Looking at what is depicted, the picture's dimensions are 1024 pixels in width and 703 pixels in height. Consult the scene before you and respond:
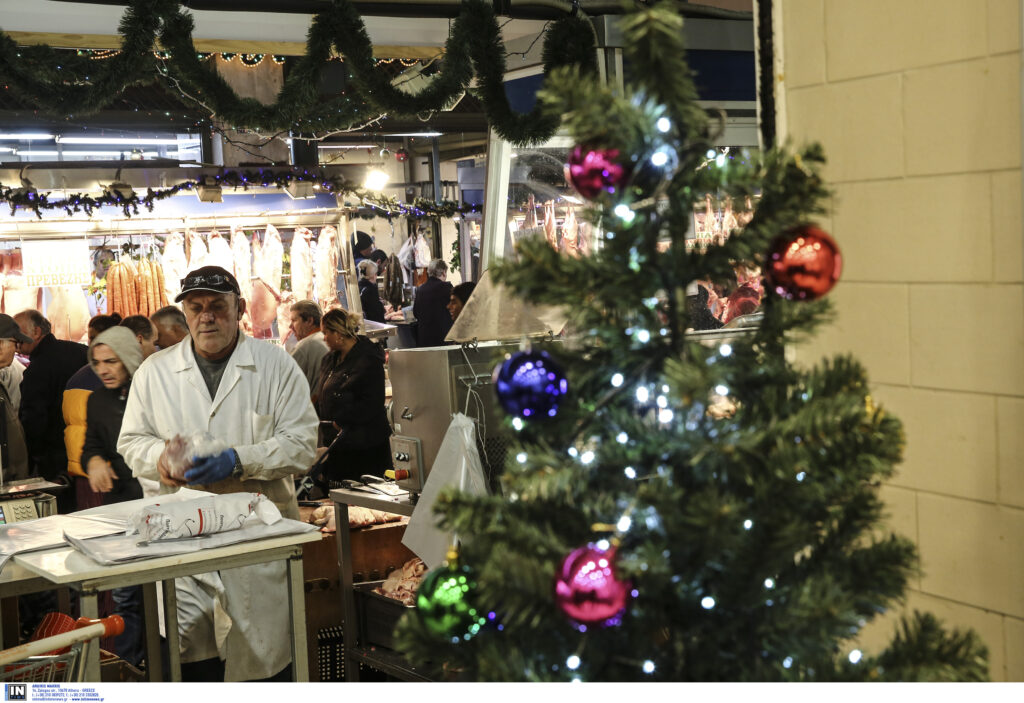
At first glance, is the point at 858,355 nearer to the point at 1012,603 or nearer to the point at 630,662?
the point at 1012,603

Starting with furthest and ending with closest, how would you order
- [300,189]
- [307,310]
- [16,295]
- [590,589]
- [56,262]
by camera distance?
[300,189]
[56,262]
[16,295]
[307,310]
[590,589]

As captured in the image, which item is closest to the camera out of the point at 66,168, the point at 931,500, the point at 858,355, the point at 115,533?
the point at 931,500

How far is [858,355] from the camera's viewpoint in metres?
2.28

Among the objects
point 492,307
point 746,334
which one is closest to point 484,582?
point 746,334

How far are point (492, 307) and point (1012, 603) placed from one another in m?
2.10

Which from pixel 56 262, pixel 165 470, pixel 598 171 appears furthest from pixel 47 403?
pixel 598 171

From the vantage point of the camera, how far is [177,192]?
9.00 metres

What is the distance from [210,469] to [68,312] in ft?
17.9

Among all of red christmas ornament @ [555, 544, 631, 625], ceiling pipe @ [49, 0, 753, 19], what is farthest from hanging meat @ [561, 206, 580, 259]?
red christmas ornament @ [555, 544, 631, 625]

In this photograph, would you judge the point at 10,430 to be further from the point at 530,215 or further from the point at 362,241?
the point at 362,241

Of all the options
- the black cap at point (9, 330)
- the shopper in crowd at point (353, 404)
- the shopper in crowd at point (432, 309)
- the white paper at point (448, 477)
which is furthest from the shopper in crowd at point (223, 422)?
the shopper in crowd at point (432, 309)

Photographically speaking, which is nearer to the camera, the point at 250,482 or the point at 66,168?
the point at 250,482

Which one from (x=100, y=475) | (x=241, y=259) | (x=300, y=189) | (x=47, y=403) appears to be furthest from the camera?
(x=241, y=259)

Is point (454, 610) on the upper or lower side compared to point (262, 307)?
lower
